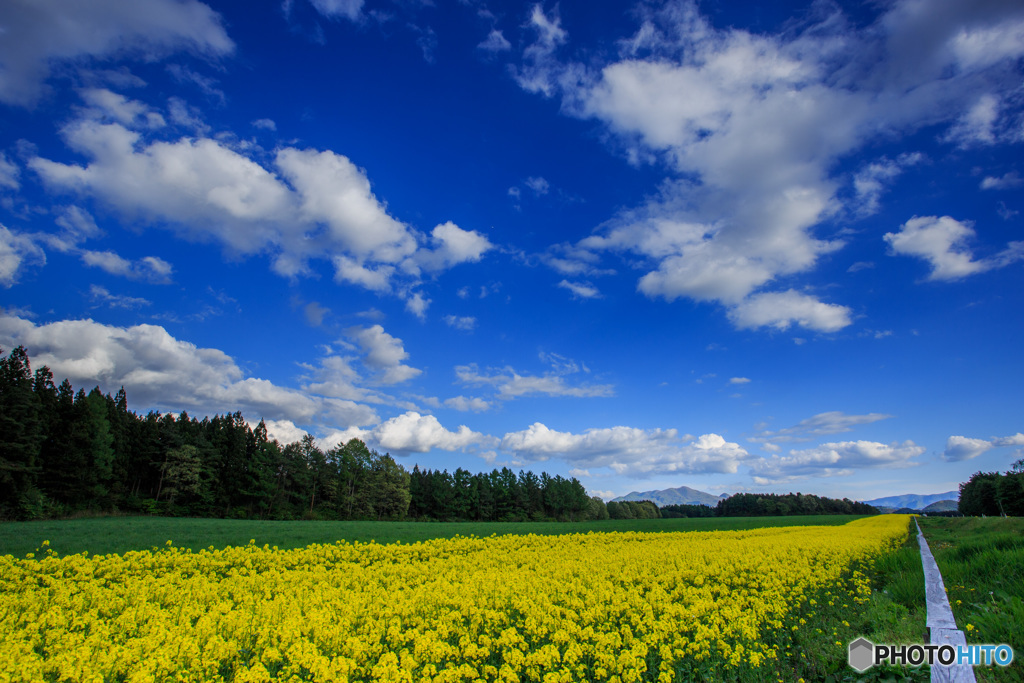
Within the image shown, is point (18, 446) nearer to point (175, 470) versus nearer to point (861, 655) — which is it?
point (175, 470)

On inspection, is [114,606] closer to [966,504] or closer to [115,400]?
[115,400]

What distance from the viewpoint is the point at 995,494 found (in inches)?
3039

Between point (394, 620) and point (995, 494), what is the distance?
114m

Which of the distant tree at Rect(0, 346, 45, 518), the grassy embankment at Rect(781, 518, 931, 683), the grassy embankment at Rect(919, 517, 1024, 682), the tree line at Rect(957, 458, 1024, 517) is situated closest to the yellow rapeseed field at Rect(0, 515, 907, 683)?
the grassy embankment at Rect(781, 518, 931, 683)

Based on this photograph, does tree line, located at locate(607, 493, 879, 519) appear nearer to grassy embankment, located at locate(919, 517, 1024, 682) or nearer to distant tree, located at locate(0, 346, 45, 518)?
distant tree, located at locate(0, 346, 45, 518)

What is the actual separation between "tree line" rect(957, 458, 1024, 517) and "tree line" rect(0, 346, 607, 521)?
8087cm

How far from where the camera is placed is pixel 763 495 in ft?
466

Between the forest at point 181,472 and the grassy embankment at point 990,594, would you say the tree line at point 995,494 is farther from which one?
the forest at point 181,472

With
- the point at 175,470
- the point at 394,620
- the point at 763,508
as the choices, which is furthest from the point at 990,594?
the point at 763,508

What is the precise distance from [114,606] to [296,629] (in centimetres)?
459

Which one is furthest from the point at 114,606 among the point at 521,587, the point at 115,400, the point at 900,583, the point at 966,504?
the point at 966,504

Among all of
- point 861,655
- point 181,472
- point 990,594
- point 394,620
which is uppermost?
point 990,594

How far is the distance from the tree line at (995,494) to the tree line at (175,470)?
80.9 m

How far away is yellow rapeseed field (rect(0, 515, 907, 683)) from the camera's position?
17.5ft
